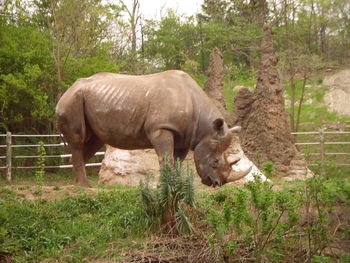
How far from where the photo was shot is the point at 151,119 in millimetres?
7191

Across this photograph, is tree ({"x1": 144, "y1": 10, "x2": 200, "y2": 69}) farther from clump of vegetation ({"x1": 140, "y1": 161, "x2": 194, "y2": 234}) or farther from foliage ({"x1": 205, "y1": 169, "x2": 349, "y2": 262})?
foliage ({"x1": 205, "y1": 169, "x2": 349, "y2": 262})

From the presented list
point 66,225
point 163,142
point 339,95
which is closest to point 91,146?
point 163,142

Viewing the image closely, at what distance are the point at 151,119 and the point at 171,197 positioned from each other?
1821mm

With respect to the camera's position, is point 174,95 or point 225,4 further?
point 225,4

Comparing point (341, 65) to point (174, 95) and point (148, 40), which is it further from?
point (174, 95)

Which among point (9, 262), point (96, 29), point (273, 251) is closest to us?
point (273, 251)

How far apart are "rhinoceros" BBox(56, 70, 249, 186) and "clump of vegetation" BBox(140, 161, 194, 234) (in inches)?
41.0

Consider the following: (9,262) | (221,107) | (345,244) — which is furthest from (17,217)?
(221,107)

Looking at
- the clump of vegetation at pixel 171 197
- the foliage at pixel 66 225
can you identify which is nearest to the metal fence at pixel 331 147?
the foliage at pixel 66 225

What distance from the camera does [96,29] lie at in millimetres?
17297

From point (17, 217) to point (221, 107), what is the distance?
694cm

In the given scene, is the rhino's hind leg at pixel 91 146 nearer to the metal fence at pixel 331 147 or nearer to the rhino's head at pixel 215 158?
the rhino's head at pixel 215 158

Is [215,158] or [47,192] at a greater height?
[215,158]

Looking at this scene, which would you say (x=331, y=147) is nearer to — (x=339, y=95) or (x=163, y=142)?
(x=339, y=95)
